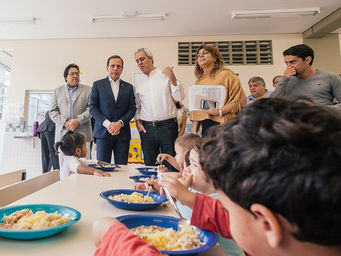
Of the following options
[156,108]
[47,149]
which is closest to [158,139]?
[156,108]

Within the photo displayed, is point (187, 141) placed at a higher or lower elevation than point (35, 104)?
lower

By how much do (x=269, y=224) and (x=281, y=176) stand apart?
0.25ft

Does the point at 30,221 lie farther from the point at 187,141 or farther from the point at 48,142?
the point at 48,142

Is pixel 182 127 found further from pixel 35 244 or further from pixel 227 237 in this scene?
pixel 35 244

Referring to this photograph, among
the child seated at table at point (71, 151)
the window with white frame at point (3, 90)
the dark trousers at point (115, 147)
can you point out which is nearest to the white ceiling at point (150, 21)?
the window with white frame at point (3, 90)

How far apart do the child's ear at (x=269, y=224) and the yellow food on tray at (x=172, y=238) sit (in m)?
0.26

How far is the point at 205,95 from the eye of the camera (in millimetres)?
2162

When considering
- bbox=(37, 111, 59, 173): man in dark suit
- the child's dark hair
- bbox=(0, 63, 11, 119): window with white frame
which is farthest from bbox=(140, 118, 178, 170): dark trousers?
bbox=(0, 63, 11, 119): window with white frame

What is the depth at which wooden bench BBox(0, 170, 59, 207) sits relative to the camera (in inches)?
38.8

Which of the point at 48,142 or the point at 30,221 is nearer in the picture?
the point at 30,221

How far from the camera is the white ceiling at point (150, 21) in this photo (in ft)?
11.7

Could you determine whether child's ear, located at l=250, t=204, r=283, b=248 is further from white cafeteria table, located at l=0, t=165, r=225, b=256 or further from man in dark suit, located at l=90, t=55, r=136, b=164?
man in dark suit, located at l=90, t=55, r=136, b=164

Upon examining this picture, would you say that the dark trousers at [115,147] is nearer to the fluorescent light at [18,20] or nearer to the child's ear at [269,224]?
the child's ear at [269,224]

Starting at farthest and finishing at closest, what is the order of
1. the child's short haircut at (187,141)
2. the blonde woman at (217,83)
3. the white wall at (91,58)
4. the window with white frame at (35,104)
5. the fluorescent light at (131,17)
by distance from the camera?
the window with white frame at (35,104) < the white wall at (91,58) < the fluorescent light at (131,17) < the blonde woman at (217,83) < the child's short haircut at (187,141)
